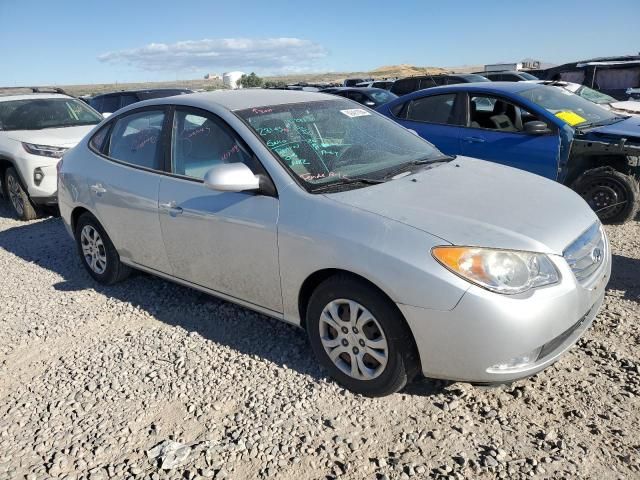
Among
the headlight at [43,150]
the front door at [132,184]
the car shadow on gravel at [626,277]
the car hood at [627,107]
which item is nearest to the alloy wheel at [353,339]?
the front door at [132,184]

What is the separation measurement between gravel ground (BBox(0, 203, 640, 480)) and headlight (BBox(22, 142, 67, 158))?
12.0 feet

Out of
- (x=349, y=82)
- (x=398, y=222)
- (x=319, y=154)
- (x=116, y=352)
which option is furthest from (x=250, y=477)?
(x=349, y=82)

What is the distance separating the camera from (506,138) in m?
6.04

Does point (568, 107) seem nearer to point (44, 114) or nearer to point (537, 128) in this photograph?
point (537, 128)

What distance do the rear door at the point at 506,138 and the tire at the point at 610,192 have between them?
0.37m

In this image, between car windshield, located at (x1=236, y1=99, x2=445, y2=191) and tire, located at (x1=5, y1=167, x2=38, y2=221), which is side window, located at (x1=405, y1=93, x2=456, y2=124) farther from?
tire, located at (x1=5, y1=167, x2=38, y2=221)

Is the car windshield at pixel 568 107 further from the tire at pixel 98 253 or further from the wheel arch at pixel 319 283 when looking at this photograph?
the tire at pixel 98 253

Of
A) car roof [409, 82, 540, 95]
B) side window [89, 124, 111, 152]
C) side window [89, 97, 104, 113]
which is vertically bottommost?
side window [89, 97, 104, 113]

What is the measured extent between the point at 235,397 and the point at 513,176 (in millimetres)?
2275

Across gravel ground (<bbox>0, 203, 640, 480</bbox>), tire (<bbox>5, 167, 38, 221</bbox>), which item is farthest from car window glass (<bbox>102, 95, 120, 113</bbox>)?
gravel ground (<bbox>0, 203, 640, 480</bbox>)

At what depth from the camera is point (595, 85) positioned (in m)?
15.0

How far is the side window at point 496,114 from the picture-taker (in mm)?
6191

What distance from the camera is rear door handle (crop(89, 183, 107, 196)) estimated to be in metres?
4.40

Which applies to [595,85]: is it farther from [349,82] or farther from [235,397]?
[235,397]
